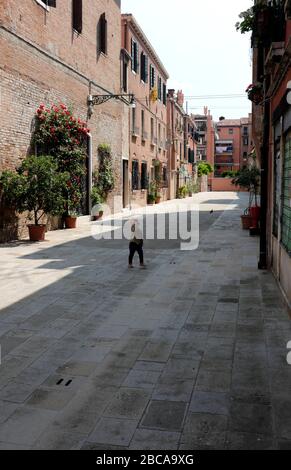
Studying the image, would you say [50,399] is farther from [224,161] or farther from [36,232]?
[224,161]

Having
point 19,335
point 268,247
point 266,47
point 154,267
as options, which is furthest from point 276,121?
point 19,335

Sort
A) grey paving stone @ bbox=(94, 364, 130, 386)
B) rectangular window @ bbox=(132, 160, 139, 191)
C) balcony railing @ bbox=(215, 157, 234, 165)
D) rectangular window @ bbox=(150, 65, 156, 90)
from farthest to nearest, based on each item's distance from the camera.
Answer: balcony railing @ bbox=(215, 157, 234, 165) < rectangular window @ bbox=(150, 65, 156, 90) < rectangular window @ bbox=(132, 160, 139, 191) < grey paving stone @ bbox=(94, 364, 130, 386)

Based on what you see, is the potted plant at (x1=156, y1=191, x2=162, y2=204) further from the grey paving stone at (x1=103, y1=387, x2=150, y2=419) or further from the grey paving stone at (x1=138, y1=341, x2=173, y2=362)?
the grey paving stone at (x1=103, y1=387, x2=150, y2=419)

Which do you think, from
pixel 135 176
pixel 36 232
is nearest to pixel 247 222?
pixel 36 232

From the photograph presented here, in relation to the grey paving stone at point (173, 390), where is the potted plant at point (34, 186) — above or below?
above

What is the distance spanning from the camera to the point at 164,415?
3.82 metres

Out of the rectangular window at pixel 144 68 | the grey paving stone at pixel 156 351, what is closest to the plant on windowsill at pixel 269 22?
the grey paving stone at pixel 156 351

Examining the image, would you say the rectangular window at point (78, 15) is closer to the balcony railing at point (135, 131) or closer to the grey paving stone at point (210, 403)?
the balcony railing at point (135, 131)

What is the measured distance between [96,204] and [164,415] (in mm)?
16911

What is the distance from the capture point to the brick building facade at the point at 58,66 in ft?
43.7

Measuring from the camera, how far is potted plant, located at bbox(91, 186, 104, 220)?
20.1 metres

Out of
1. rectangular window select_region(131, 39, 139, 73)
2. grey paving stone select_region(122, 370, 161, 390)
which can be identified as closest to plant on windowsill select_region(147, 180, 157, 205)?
rectangular window select_region(131, 39, 139, 73)

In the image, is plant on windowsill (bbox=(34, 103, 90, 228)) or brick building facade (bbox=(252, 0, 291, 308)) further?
plant on windowsill (bbox=(34, 103, 90, 228))

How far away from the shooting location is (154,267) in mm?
10234
